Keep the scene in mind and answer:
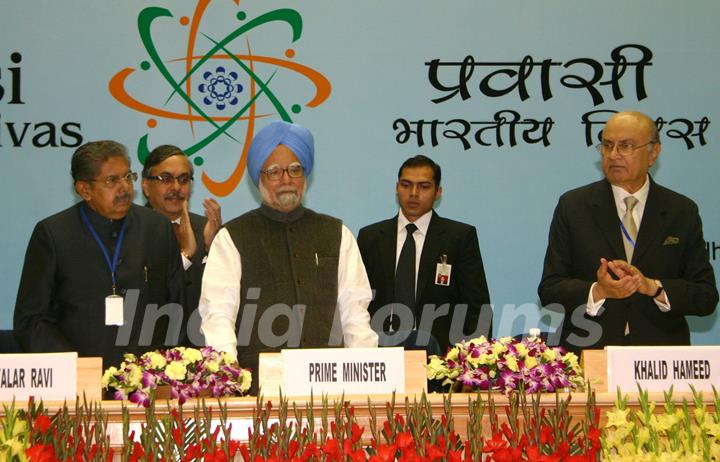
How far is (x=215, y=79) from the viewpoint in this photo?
5773 millimetres

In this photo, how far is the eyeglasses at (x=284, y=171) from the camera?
3.71 metres

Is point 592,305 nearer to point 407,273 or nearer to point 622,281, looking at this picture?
point 622,281

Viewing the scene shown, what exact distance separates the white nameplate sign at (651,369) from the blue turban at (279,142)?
1.39 metres

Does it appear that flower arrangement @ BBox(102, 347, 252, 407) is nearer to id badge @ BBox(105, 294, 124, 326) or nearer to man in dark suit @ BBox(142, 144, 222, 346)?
id badge @ BBox(105, 294, 124, 326)

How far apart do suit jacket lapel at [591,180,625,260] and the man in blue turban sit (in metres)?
1.01

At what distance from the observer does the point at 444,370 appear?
123 inches

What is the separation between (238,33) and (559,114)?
1.95m

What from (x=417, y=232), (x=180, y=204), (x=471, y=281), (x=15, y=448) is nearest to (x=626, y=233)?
(x=471, y=281)

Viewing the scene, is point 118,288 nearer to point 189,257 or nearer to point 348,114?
point 189,257

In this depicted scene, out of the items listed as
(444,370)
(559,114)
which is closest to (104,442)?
(444,370)

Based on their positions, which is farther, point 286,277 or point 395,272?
point 395,272

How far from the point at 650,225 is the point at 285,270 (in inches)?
58.2

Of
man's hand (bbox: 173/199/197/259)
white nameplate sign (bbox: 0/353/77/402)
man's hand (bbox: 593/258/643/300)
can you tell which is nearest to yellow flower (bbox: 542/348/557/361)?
man's hand (bbox: 593/258/643/300)

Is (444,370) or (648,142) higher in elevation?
(648,142)
